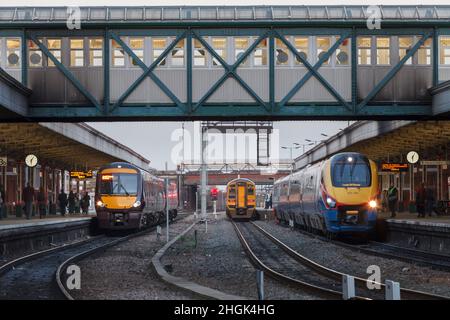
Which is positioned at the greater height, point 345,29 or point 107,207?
point 345,29

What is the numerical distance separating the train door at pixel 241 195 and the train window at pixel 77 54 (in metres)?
35.8

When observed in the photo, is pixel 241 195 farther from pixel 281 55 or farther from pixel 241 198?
pixel 281 55

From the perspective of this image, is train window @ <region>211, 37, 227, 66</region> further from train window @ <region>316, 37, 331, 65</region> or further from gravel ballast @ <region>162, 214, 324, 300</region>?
gravel ballast @ <region>162, 214, 324, 300</region>

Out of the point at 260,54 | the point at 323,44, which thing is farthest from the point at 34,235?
the point at 323,44

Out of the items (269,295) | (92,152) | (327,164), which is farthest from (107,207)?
(269,295)

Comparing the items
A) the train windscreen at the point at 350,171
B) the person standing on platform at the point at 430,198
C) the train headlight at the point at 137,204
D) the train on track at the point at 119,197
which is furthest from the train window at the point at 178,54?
the person standing on platform at the point at 430,198

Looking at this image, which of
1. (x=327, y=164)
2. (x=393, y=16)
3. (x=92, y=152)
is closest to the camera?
(x=393, y=16)

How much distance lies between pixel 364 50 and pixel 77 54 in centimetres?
917

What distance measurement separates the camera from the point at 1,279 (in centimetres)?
1714

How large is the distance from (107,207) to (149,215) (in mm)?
7394

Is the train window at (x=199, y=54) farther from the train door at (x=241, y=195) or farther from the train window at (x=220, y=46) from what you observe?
the train door at (x=241, y=195)

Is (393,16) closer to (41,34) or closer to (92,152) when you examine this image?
(41,34)

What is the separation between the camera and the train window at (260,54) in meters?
25.9

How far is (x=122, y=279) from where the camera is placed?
17.0m
